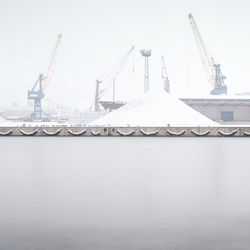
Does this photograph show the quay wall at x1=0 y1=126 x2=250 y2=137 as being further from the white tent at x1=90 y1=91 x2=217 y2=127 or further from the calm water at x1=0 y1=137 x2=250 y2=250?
the calm water at x1=0 y1=137 x2=250 y2=250

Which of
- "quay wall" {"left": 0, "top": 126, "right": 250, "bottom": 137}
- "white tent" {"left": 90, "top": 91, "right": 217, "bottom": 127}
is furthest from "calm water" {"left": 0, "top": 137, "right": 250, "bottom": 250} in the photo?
"white tent" {"left": 90, "top": 91, "right": 217, "bottom": 127}

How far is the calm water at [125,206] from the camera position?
269 inches

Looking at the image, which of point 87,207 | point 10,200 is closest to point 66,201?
point 87,207

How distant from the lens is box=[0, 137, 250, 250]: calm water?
22.4 feet

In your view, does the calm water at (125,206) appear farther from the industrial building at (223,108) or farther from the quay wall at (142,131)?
the industrial building at (223,108)

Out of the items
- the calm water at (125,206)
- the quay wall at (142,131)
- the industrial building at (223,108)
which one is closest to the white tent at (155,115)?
the quay wall at (142,131)

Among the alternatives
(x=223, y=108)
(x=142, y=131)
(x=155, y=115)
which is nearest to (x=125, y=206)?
(x=142, y=131)

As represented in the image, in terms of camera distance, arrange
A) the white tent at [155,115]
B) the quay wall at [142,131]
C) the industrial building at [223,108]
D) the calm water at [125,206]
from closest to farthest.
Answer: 1. the calm water at [125,206]
2. the quay wall at [142,131]
3. the white tent at [155,115]
4. the industrial building at [223,108]

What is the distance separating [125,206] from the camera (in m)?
9.45

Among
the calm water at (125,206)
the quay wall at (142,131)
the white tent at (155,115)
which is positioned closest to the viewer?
the calm water at (125,206)

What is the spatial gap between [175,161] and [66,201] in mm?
10301

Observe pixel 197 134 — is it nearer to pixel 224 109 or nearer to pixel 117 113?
pixel 117 113

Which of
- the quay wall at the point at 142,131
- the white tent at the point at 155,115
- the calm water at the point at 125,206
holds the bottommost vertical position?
the calm water at the point at 125,206

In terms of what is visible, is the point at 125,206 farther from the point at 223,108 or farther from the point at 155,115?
the point at 223,108
